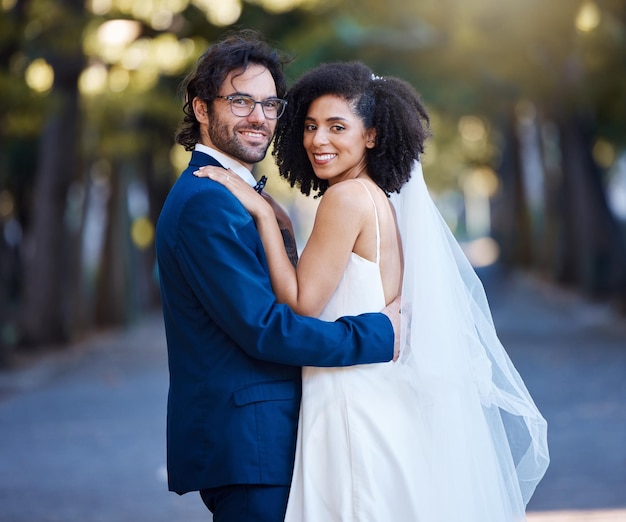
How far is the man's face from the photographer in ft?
12.4

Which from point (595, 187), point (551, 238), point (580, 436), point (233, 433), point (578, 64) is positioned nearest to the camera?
point (233, 433)

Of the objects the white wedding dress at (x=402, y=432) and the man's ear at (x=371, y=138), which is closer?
the white wedding dress at (x=402, y=432)

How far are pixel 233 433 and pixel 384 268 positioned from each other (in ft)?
2.63

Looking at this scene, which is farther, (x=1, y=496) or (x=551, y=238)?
(x=551, y=238)

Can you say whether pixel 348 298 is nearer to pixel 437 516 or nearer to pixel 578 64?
pixel 437 516

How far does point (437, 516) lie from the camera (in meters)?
3.70

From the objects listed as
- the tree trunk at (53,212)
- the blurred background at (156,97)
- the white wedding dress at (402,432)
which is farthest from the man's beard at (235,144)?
the tree trunk at (53,212)

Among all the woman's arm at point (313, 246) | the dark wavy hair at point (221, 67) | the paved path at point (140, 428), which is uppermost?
the dark wavy hair at point (221, 67)

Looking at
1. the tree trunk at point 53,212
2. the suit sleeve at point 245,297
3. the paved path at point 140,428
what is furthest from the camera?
the tree trunk at point 53,212

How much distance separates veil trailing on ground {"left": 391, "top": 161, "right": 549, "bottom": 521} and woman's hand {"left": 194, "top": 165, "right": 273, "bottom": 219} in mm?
576

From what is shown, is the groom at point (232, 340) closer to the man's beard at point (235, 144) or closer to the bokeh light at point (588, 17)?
the man's beard at point (235, 144)

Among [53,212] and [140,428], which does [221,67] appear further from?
[53,212]

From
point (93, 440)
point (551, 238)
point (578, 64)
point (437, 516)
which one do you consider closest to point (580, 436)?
point (93, 440)

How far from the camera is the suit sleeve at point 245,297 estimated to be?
3461 mm
